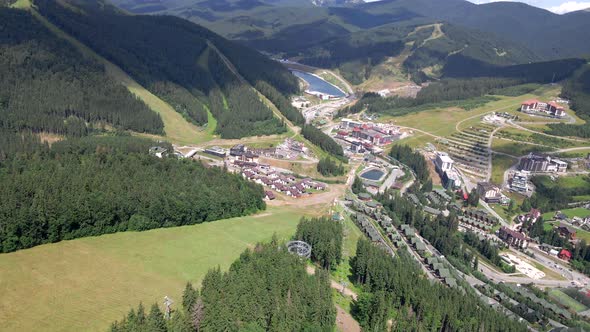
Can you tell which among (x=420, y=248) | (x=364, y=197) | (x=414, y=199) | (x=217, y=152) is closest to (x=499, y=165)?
(x=414, y=199)

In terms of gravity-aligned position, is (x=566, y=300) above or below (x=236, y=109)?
below

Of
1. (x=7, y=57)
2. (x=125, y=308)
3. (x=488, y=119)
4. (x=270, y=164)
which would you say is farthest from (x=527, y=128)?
(x=7, y=57)

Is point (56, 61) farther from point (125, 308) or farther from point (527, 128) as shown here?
point (527, 128)

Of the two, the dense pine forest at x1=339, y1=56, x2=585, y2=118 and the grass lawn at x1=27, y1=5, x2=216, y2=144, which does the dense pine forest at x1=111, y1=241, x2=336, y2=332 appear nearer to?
the grass lawn at x1=27, y1=5, x2=216, y2=144

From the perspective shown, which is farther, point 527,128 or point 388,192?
point 527,128

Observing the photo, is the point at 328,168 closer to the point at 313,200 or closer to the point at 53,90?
the point at 313,200

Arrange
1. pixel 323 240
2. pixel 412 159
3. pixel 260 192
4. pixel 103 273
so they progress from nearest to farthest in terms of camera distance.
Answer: pixel 103 273 < pixel 323 240 < pixel 260 192 < pixel 412 159
